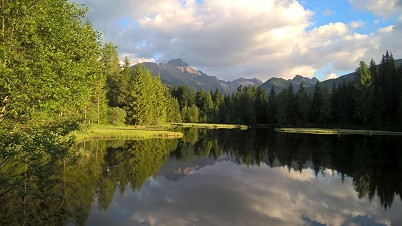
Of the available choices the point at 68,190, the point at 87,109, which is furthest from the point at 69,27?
the point at 87,109

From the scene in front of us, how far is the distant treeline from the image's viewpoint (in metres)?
103

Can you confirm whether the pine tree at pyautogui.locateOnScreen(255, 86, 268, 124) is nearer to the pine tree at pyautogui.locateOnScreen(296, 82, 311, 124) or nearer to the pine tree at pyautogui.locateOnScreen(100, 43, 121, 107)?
the pine tree at pyautogui.locateOnScreen(296, 82, 311, 124)

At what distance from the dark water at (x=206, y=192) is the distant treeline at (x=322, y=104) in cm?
6776

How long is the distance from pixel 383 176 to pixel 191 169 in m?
20.3

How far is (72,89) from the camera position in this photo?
14758 millimetres

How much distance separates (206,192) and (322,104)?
356 ft

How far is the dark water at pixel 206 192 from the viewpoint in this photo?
19062mm

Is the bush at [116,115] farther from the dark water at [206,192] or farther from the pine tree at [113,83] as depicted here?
the dark water at [206,192]

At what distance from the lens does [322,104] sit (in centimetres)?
12356

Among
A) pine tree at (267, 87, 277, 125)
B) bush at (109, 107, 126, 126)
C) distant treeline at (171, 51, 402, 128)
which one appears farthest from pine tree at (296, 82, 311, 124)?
bush at (109, 107, 126, 126)

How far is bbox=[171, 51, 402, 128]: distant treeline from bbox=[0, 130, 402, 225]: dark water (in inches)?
2668

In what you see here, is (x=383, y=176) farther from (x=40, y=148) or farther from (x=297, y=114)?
(x=297, y=114)

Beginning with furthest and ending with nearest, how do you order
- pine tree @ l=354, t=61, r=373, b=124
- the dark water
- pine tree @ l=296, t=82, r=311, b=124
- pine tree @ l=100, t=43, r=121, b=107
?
pine tree @ l=296, t=82, r=311, b=124
pine tree @ l=354, t=61, r=373, b=124
pine tree @ l=100, t=43, r=121, b=107
the dark water

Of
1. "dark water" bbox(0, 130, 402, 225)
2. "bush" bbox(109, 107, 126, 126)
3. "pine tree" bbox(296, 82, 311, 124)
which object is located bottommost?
"dark water" bbox(0, 130, 402, 225)
